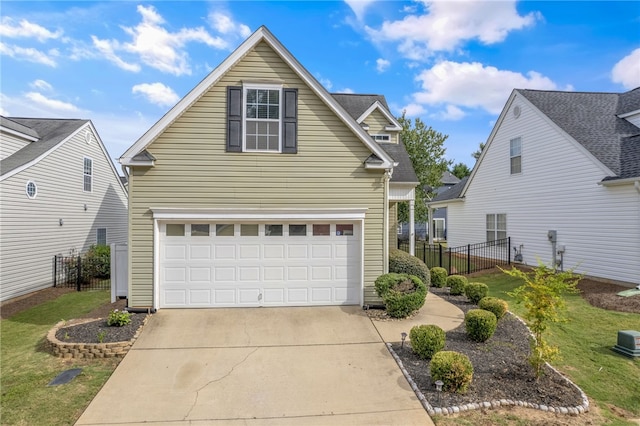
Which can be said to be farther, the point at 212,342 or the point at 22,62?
the point at 22,62

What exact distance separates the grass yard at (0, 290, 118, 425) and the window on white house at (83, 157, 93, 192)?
9734 mm

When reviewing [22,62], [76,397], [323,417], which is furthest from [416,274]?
[22,62]

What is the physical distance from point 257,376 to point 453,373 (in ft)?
10.8

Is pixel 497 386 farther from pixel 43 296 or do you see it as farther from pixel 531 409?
pixel 43 296

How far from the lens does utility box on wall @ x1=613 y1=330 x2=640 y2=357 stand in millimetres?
6203

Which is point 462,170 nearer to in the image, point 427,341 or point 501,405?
point 427,341

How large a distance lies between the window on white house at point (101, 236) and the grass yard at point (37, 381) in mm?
9407

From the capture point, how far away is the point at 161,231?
8453 mm

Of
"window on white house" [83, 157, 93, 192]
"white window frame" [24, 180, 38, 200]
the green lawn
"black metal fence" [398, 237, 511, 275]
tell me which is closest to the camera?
the green lawn

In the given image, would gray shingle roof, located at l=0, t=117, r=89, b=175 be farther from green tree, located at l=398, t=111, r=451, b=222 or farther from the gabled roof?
green tree, located at l=398, t=111, r=451, b=222

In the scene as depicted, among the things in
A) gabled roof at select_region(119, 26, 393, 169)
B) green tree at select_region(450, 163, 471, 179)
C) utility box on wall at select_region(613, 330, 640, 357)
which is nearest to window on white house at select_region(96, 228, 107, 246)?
gabled roof at select_region(119, 26, 393, 169)

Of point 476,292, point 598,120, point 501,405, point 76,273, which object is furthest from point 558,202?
point 76,273

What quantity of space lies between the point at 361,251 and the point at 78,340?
684 cm

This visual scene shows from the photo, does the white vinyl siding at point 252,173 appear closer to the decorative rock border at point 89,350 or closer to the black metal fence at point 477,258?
the decorative rock border at point 89,350
